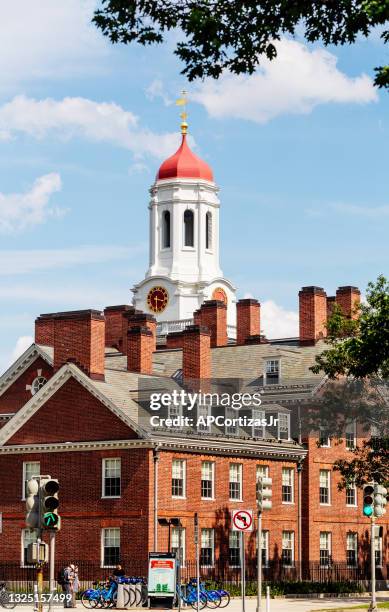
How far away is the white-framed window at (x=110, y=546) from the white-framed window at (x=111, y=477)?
5.06 feet

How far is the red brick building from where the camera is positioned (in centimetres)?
6062

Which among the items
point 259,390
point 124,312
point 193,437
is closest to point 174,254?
point 124,312

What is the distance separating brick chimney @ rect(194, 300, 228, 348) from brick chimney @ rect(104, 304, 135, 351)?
16.9 feet

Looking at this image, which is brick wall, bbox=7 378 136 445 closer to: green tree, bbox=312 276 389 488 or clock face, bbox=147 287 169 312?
green tree, bbox=312 276 389 488

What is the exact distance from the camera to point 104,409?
61.5 meters

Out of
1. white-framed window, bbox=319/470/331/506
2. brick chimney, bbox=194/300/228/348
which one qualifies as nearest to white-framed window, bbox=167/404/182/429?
white-framed window, bbox=319/470/331/506

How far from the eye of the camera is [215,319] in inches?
3155

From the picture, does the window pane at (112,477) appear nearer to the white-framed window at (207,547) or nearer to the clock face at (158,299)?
the white-framed window at (207,547)

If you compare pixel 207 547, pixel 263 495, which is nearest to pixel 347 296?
pixel 207 547

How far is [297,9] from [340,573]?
171ft

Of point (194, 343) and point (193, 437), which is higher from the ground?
point (194, 343)

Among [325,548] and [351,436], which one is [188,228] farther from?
[325,548]

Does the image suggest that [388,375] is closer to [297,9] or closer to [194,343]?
[194,343]

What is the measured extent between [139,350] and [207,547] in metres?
11.5
